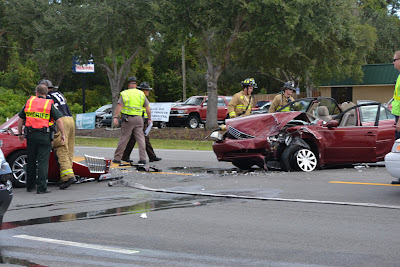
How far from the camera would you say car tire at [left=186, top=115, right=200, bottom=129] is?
35725 millimetres

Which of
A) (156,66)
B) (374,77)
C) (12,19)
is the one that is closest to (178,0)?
(12,19)

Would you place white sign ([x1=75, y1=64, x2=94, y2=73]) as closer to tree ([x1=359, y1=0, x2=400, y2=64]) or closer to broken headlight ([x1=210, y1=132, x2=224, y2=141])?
broken headlight ([x1=210, y1=132, x2=224, y2=141])

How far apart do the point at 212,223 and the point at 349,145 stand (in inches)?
234

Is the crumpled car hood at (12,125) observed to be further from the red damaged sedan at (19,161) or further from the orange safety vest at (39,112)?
the orange safety vest at (39,112)

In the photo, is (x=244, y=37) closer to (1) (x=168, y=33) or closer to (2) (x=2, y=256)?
(1) (x=168, y=33)

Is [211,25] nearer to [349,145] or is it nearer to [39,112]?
[349,145]

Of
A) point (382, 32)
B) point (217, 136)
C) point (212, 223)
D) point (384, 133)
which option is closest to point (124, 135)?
point (217, 136)

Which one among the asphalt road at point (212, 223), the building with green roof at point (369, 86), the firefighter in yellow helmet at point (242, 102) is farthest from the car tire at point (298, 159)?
the building with green roof at point (369, 86)

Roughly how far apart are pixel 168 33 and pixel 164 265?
2484 cm

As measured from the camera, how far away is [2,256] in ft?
20.2

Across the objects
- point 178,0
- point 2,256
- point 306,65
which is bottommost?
point 2,256

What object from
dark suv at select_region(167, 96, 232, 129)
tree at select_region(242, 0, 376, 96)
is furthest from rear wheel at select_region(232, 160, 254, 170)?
dark suv at select_region(167, 96, 232, 129)

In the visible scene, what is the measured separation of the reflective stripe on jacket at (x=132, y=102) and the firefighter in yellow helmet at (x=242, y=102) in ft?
6.73

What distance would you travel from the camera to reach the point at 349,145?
12.8 m
